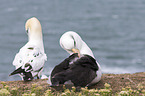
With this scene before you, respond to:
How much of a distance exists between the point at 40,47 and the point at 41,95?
3.00m

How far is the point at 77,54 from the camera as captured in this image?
23.4 ft

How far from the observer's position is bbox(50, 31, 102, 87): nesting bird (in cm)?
666

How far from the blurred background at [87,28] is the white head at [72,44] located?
16469 mm

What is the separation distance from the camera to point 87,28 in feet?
142

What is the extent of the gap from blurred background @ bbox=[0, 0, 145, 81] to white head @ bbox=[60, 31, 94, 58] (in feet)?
54.0

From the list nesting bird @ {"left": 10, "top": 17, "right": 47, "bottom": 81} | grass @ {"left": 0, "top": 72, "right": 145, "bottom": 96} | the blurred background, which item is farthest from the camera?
the blurred background

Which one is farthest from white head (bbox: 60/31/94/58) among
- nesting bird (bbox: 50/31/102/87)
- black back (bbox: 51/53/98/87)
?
black back (bbox: 51/53/98/87)

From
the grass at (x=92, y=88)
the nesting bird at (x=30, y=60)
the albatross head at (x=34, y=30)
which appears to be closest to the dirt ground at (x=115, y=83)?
the grass at (x=92, y=88)

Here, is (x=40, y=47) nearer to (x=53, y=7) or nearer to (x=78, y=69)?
(x=78, y=69)

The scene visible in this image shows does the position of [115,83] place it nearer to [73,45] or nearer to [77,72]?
[77,72]

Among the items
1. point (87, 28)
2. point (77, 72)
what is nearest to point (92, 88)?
point (77, 72)

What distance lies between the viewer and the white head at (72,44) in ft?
23.8

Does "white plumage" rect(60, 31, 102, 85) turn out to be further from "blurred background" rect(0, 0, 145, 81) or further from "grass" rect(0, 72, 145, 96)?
"blurred background" rect(0, 0, 145, 81)

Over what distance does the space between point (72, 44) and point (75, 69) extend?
0.73 metres
